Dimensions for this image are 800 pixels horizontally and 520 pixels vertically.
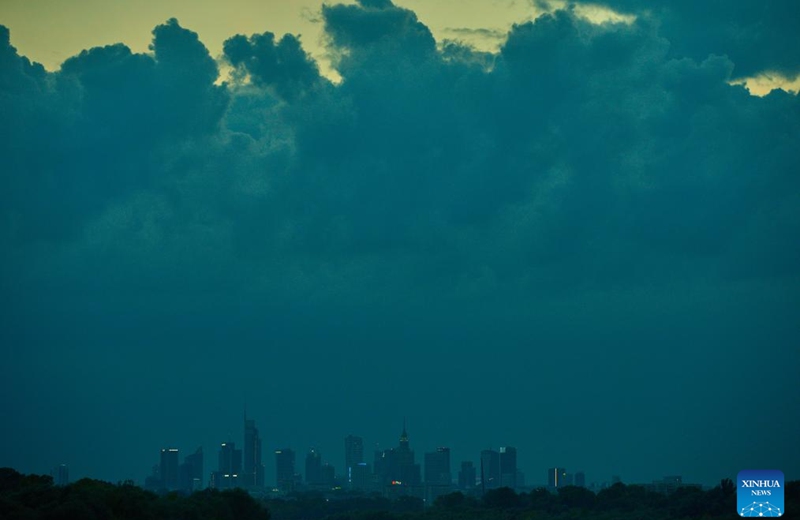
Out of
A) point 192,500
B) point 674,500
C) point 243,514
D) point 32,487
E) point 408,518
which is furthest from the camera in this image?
point 408,518

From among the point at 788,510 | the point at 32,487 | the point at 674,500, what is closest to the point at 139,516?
the point at 32,487

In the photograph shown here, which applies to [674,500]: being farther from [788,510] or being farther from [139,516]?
[139,516]

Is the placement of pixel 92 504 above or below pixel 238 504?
above

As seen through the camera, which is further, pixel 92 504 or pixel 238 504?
pixel 238 504

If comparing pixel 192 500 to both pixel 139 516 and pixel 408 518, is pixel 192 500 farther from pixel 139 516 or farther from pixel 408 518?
pixel 408 518

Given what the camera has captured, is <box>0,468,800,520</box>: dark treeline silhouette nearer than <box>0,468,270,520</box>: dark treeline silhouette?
No

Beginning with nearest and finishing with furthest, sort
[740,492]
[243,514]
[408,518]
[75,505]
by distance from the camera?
[740,492]
[75,505]
[243,514]
[408,518]

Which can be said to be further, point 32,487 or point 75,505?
point 32,487

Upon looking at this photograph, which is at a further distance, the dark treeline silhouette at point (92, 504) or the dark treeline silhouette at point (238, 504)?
the dark treeline silhouette at point (238, 504)

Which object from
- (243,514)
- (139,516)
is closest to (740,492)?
(139,516)
